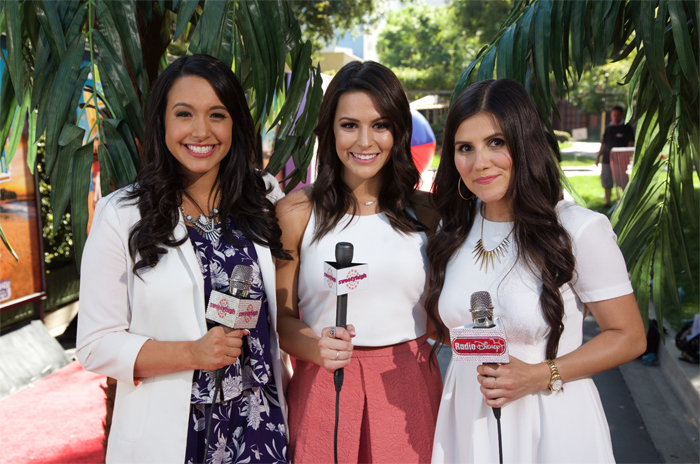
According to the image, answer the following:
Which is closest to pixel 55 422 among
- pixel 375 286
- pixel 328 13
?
pixel 375 286

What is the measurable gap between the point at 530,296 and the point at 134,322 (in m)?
1.19

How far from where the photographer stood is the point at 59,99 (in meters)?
1.94

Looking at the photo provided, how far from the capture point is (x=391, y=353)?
214cm

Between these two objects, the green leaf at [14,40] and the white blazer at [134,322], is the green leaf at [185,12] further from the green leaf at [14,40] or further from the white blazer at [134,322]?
the white blazer at [134,322]

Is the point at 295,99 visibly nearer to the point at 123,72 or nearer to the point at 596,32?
the point at 123,72

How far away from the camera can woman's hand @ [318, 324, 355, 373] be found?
1.75 m

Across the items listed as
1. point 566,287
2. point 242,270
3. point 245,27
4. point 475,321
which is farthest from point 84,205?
point 566,287

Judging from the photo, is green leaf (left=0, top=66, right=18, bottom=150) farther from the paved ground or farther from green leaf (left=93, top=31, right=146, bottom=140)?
the paved ground

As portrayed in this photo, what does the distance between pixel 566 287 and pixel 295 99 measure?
128 centimetres

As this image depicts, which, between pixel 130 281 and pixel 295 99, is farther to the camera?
pixel 295 99

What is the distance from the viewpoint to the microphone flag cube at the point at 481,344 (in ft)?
4.95

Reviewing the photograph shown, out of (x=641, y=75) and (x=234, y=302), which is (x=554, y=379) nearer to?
(x=234, y=302)

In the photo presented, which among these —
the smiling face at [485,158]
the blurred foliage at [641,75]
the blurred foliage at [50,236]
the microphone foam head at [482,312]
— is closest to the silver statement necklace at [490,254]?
the smiling face at [485,158]

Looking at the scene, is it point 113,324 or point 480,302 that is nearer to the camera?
point 480,302
